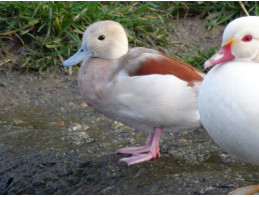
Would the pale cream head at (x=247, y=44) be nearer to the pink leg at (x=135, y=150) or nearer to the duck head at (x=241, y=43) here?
the duck head at (x=241, y=43)

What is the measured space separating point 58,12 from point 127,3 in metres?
1.17

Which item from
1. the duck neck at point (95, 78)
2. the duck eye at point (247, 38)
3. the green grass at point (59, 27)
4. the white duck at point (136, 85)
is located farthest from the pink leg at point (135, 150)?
the green grass at point (59, 27)

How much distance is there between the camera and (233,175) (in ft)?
11.3

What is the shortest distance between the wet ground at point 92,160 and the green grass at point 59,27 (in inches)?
33.7

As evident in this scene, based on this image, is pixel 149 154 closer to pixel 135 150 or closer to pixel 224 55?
pixel 135 150

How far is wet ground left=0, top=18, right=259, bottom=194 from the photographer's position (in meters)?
3.33

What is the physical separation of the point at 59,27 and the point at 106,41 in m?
2.01

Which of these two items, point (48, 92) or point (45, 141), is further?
point (48, 92)

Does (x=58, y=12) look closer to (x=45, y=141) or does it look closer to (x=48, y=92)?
(x=48, y=92)

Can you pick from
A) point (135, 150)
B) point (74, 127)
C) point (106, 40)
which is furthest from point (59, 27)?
point (135, 150)

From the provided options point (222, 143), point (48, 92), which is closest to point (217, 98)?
point (222, 143)

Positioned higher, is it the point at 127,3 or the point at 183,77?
the point at 127,3

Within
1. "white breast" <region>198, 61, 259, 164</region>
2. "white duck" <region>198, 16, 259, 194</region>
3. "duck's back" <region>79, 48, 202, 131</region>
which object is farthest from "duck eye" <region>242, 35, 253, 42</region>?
"duck's back" <region>79, 48, 202, 131</region>

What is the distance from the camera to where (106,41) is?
3.83 metres
